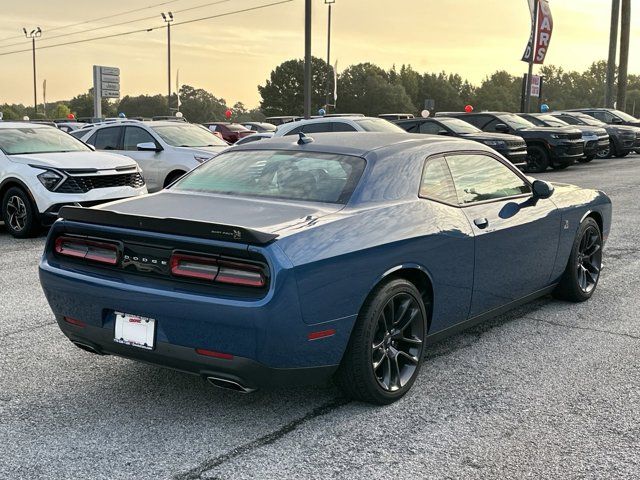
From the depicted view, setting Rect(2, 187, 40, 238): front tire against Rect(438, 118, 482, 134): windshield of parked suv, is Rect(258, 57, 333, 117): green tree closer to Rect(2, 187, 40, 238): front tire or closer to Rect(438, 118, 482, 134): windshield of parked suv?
Rect(438, 118, 482, 134): windshield of parked suv

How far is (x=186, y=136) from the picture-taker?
1380cm

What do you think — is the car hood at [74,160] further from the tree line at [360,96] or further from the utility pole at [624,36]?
the tree line at [360,96]

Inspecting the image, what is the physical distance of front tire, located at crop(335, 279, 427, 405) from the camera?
379cm

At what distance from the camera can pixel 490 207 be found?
494 cm

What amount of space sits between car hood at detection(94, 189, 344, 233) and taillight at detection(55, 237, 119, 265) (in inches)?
8.8

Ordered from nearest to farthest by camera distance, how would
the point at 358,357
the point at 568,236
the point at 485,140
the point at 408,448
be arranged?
1. the point at 408,448
2. the point at 358,357
3. the point at 568,236
4. the point at 485,140

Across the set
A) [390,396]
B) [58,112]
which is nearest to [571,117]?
[390,396]

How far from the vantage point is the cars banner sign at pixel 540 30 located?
3234 cm

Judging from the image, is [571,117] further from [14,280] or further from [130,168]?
[14,280]

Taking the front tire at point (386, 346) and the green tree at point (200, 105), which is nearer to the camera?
the front tire at point (386, 346)

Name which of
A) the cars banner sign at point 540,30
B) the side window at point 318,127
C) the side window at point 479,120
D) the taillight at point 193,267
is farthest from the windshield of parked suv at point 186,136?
the cars banner sign at point 540,30

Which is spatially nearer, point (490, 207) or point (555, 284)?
point (490, 207)

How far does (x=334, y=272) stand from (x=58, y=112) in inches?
4280

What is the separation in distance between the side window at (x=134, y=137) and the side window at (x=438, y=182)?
9.63 metres
